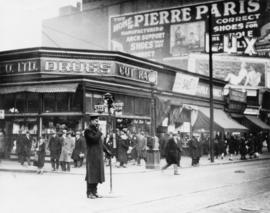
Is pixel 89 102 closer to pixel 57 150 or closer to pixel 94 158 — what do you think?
pixel 57 150

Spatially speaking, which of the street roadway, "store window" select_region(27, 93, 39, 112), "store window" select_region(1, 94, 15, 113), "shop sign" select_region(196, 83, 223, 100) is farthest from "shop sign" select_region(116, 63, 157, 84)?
the street roadway

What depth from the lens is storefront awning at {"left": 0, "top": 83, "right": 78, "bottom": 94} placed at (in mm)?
20719

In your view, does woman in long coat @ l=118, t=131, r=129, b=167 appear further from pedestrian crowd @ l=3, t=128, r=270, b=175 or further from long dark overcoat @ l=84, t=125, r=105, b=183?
long dark overcoat @ l=84, t=125, r=105, b=183

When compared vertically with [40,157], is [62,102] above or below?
above

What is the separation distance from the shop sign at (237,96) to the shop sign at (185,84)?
600cm

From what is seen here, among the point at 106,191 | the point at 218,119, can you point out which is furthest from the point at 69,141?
the point at 218,119

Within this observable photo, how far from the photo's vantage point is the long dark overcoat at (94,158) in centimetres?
992

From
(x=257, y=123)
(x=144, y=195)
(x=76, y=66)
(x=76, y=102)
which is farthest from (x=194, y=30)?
(x=144, y=195)

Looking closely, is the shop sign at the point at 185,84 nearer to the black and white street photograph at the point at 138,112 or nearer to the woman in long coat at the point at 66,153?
the black and white street photograph at the point at 138,112

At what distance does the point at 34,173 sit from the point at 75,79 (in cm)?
567

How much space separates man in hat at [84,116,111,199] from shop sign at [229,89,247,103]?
27914 millimetres

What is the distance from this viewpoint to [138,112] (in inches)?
963

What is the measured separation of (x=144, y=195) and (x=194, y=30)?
35.2 metres

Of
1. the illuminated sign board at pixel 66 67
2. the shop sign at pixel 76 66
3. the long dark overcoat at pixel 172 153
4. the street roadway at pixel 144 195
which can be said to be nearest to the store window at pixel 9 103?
the illuminated sign board at pixel 66 67
